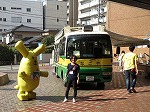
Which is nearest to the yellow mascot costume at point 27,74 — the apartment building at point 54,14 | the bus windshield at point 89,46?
the bus windshield at point 89,46

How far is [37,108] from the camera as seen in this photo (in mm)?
8523

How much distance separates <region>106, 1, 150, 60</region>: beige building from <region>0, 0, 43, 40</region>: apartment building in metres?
43.8

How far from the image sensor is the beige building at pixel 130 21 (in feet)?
114

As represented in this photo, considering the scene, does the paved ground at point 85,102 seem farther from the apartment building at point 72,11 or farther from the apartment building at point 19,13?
the apartment building at point 72,11

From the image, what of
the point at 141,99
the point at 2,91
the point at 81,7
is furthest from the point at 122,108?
the point at 81,7

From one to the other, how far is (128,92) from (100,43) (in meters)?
2.51

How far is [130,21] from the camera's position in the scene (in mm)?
37125

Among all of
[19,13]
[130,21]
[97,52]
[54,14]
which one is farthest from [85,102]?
[54,14]

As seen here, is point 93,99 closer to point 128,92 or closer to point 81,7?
point 128,92

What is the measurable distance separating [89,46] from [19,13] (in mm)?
71025

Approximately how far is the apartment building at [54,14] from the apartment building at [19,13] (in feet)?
5.98

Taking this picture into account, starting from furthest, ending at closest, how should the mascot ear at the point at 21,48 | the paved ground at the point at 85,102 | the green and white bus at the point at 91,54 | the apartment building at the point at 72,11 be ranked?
1. the apartment building at the point at 72,11
2. the green and white bus at the point at 91,54
3. the mascot ear at the point at 21,48
4. the paved ground at the point at 85,102

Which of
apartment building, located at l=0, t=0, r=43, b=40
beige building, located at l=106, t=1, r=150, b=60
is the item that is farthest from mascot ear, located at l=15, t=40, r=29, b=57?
apartment building, located at l=0, t=0, r=43, b=40

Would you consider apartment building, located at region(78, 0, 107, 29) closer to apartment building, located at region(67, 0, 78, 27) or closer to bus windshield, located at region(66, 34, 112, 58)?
apartment building, located at region(67, 0, 78, 27)
